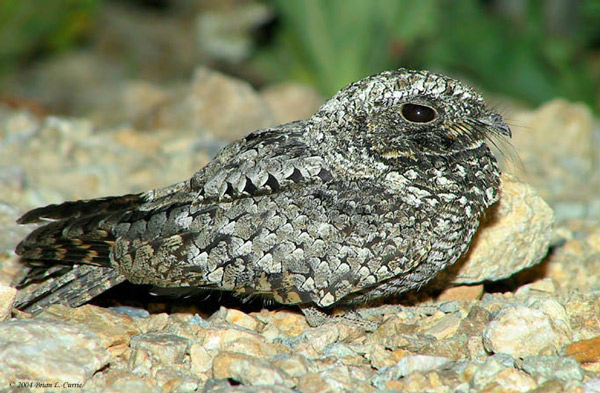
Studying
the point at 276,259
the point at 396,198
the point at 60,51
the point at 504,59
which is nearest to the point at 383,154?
the point at 396,198

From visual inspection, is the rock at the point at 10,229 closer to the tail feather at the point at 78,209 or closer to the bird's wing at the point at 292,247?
the tail feather at the point at 78,209

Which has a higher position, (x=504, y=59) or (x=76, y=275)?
(x=504, y=59)

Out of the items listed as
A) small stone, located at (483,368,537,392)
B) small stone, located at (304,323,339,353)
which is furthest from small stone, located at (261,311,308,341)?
small stone, located at (483,368,537,392)

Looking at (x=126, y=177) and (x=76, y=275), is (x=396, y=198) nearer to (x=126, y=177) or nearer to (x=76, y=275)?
(x=76, y=275)

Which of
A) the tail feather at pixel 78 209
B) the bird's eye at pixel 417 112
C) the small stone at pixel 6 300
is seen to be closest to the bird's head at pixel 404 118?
the bird's eye at pixel 417 112

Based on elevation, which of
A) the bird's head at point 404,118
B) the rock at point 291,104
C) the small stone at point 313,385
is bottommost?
the small stone at point 313,385

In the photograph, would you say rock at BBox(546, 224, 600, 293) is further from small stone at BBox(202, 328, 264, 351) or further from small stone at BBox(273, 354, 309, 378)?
small stone at BBox(202, 328, 264, 351)
